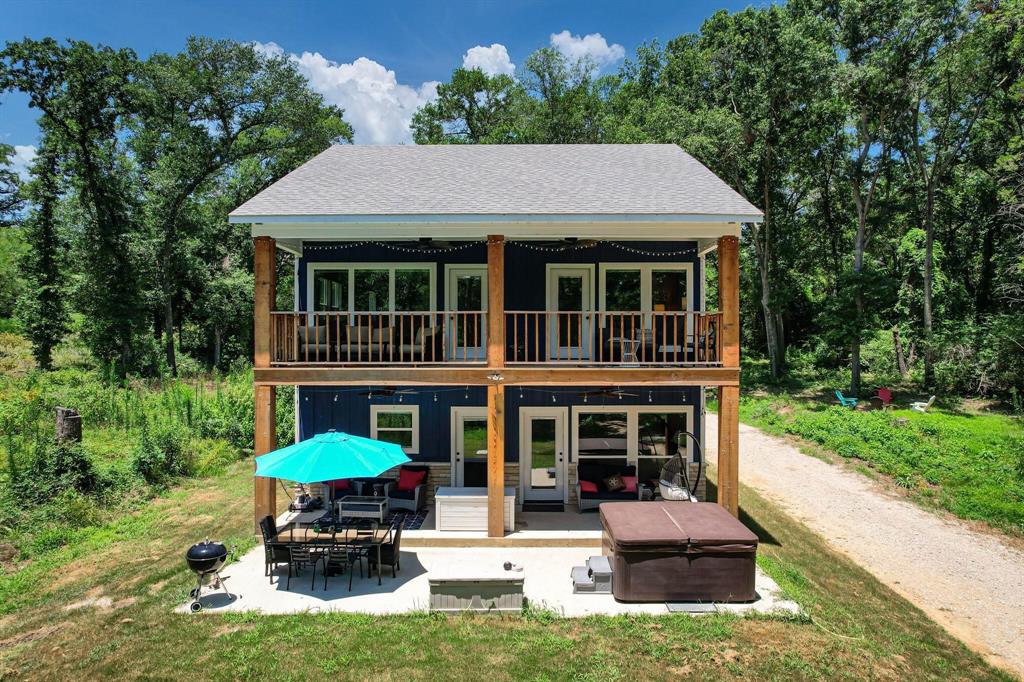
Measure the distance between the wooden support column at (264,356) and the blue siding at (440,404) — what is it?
2293 mm

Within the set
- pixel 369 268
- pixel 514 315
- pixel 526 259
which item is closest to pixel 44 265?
pixel 369 268

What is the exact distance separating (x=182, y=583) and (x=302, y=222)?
6201 mm

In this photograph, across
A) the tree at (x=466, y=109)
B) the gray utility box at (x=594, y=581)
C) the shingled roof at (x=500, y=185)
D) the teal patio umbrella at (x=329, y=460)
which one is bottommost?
the gray utility box at (x=594, y=581)

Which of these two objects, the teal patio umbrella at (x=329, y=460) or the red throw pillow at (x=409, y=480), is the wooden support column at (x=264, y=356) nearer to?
the teal patio umbrella at (x=329, y=460)

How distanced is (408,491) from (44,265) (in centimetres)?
3047

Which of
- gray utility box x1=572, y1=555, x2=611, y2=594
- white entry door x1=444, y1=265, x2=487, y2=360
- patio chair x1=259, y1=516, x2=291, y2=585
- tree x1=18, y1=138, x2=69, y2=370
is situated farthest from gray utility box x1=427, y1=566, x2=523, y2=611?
tree x1=18, y1=138, x2=69, y2=370

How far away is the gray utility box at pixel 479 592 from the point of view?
25.2 ft

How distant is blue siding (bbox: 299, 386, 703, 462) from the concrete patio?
10.8ft

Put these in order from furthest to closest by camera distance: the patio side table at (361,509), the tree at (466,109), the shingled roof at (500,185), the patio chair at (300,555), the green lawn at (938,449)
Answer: the tree at (466,109) → the green lawn at (938,449) → the patio side table at (361,509) → the shingled roof at (500,185) → the patio chair at (300,555)

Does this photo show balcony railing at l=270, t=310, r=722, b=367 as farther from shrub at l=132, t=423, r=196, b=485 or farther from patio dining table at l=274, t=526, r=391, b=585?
shrub at l=132, t=423, r=196, b=485

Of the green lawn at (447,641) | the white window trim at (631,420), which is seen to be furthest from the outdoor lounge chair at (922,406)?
the green lawn at (447,641)

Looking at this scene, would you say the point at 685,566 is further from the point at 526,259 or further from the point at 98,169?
the point at 98,169

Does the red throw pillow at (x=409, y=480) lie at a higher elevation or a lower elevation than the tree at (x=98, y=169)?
lower

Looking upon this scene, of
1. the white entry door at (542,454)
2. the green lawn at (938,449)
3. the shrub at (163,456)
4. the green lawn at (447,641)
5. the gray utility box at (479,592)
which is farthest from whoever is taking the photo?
the shrub at (163,456)
